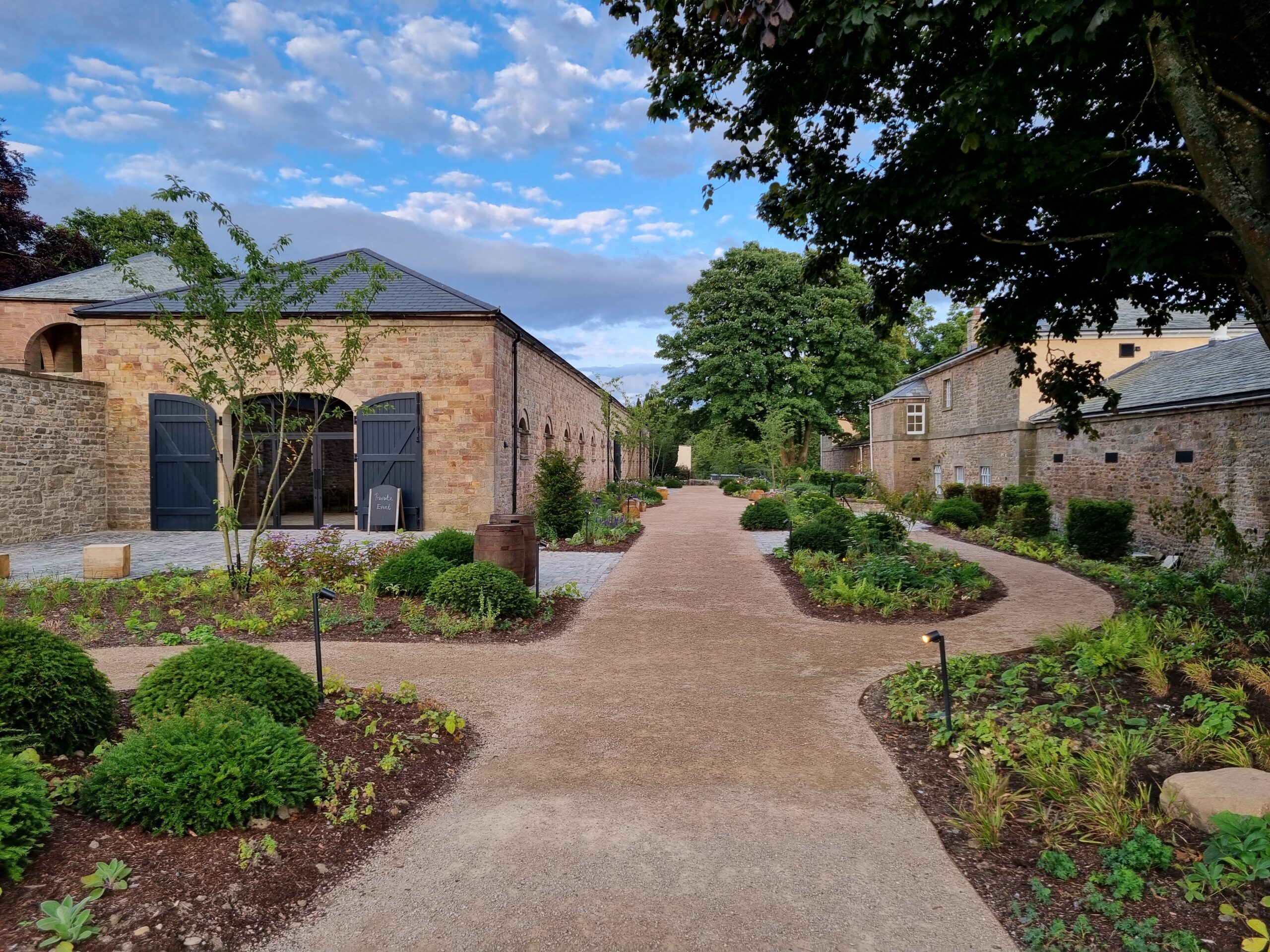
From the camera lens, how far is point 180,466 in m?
15.7

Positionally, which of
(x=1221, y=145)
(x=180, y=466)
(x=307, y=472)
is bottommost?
(x=307, y=472)

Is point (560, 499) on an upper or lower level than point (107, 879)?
upper

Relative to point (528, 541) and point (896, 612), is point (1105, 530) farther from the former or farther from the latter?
point (528, 541)

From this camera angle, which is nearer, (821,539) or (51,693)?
(51,693)

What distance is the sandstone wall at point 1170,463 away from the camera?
10.7 meters

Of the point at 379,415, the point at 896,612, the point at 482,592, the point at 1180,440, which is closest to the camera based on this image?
the point at 482,592

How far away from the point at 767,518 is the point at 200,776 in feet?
52.3

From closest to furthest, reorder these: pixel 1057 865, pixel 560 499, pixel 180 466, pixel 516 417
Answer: pixel 1057 865, pixel 180 466, pixel 560 499, pixel 516 417

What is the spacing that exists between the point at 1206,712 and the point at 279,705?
5.63 meters

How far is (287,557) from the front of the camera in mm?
9734

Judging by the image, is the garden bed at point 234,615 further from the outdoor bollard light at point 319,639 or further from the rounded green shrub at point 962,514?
the rounded green shrub at point 962,514

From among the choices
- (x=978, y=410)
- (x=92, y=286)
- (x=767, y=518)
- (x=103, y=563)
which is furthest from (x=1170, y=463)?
(x=92, y=286)

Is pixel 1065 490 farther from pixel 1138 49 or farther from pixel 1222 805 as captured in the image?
pixel 1222 805

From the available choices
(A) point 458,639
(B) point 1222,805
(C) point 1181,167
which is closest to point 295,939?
(B) point 1222,805
